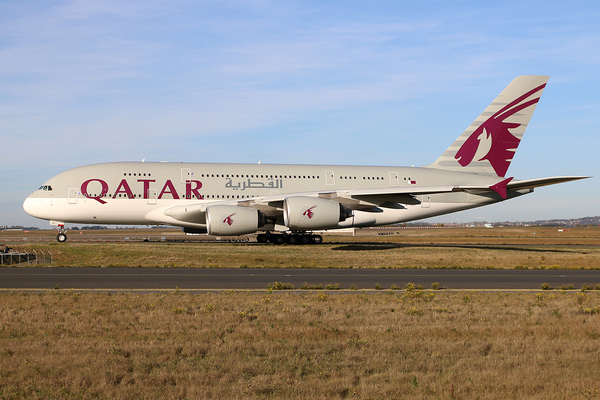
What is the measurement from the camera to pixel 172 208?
31281 millimetres

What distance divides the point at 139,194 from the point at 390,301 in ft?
71.3

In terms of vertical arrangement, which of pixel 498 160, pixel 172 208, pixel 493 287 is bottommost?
pixel 493 287

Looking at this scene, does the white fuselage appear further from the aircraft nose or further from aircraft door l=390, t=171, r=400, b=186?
aircraft door l=390, t=171, r=400, b=186

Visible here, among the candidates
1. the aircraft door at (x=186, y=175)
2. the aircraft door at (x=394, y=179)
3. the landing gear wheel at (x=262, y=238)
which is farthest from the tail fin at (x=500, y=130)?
the aircraft door at (x=186, y=175)

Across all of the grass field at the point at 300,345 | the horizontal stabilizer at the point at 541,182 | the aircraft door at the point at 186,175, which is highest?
the aircraft door at the point at 186,175

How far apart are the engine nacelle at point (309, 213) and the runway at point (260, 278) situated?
712 centimetres

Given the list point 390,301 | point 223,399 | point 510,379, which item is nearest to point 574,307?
point 390,301

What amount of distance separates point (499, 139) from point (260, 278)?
24.0 meters

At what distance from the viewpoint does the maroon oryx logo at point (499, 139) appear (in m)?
35.3

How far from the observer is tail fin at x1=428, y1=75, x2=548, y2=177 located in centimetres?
3531

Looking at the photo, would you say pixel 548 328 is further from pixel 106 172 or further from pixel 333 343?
pixel 106 172

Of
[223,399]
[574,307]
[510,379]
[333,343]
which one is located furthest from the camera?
[574,307]

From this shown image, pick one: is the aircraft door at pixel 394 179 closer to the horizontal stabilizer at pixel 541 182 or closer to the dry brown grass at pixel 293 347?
the horizontal stabilizer at pixel 541 182

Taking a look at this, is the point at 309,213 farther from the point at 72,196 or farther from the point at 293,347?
the point at 293,347
